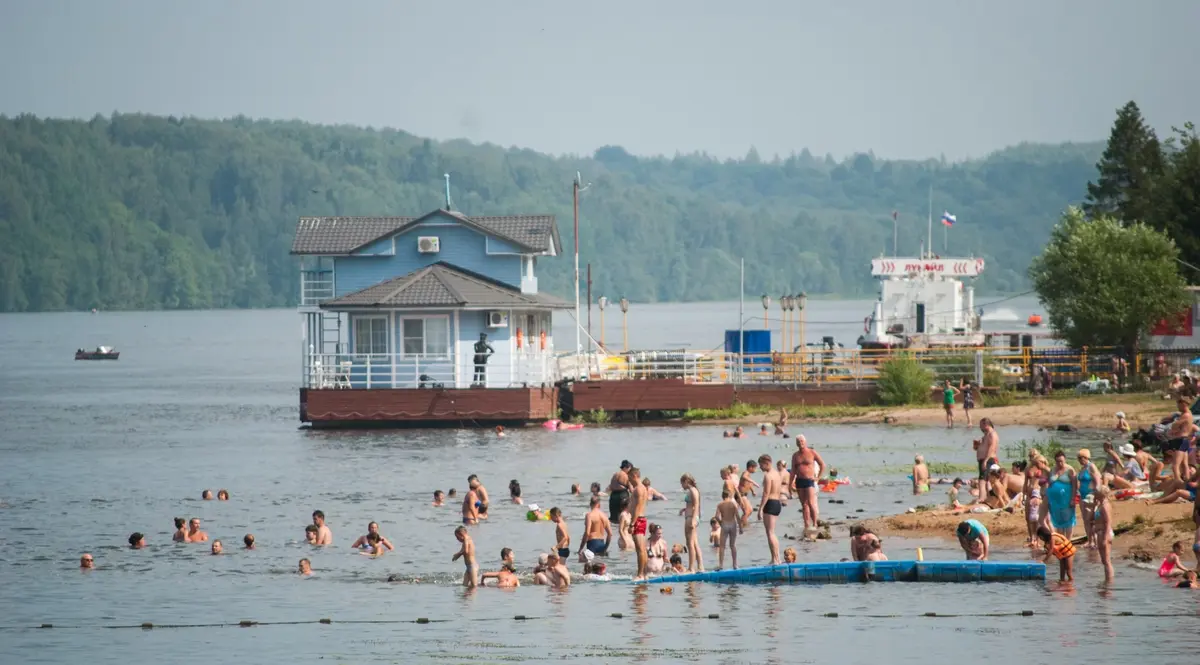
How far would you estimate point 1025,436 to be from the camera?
4856 cm

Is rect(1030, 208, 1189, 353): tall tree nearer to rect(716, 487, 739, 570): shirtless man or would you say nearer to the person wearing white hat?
the person wearing white hat

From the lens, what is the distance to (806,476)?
3222 cm

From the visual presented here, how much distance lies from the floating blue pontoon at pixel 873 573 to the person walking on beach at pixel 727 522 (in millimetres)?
468

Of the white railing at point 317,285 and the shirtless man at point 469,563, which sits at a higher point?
the white railing at point 317,285

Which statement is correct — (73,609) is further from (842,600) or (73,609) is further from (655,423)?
(655,423)

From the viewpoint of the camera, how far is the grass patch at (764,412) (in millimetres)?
55125

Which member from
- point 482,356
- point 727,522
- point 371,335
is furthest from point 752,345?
point 727,522

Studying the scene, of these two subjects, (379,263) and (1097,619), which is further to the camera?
(379,263)

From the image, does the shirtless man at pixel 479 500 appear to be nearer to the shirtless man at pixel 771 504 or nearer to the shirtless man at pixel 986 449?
the shirtless man at pixel 771 504

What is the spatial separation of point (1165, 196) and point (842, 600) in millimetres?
46708

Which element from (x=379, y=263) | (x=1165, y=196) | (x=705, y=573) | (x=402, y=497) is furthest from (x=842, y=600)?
(x=1165, y=196)

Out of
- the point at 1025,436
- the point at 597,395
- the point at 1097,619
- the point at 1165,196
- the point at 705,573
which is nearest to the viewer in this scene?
the point at 1097,619

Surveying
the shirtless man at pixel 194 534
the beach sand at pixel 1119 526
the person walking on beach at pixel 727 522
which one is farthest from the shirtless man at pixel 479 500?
the person walking on beach at pixel 727 522

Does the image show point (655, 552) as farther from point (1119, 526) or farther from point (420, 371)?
point (420, 371)
